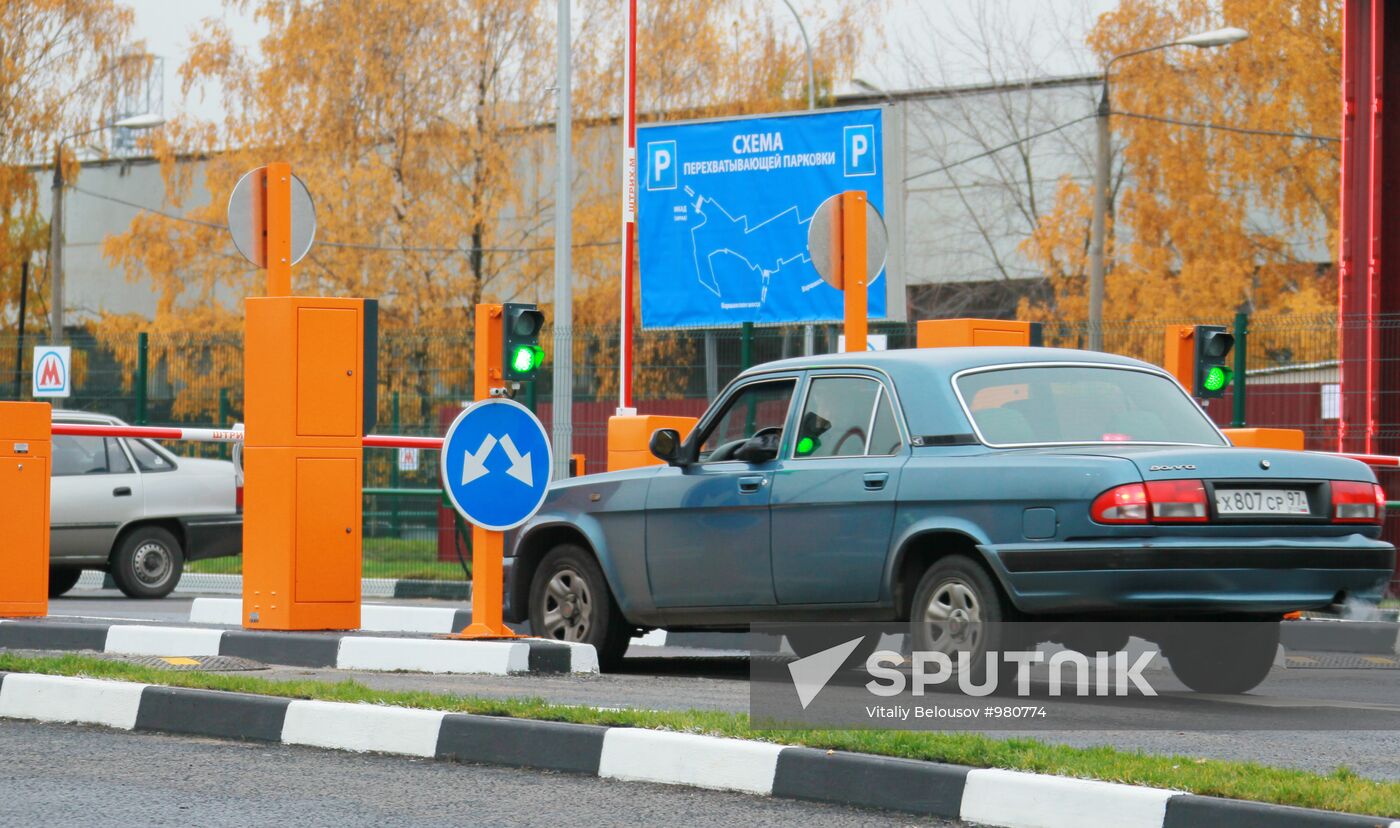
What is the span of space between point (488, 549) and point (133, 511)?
9.23 m

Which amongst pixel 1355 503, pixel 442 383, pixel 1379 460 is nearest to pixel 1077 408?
pixel 1355 503

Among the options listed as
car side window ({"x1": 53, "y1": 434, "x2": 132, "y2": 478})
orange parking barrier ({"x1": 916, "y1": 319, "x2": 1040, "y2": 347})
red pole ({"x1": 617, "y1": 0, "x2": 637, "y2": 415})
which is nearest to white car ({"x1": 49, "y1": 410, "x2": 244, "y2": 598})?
car side window ({"x1": 53, "y1": 434, "x2": 132, "y2": 478})

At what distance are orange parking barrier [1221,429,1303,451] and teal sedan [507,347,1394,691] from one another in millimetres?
4278

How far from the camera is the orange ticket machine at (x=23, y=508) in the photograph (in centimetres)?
1191

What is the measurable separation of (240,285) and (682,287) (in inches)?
665

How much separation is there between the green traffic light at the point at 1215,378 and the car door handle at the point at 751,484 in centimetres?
552

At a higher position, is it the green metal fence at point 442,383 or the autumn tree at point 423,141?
the autumn tree at point 423,141

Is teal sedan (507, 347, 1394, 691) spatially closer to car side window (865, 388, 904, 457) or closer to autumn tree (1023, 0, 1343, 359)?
car side window (865, 388, 904, 457)

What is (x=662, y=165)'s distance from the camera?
789 inches

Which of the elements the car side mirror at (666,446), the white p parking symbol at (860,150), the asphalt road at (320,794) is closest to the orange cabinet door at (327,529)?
the car side mirror at (666,446)

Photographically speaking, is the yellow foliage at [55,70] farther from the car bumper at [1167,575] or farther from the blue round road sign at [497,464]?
the car bumper at [1167,575]

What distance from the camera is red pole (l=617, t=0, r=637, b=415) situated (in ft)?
55.3

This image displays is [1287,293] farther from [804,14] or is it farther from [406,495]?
[406,495]

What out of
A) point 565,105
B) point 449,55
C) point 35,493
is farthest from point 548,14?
point 35,493
